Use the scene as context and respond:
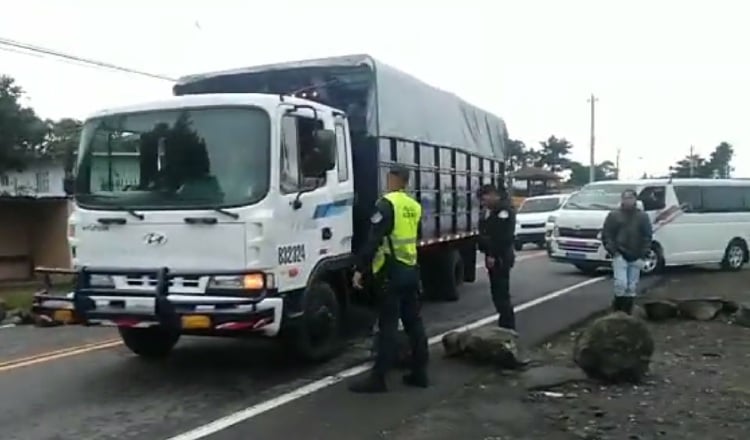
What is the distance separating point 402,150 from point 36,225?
610 inches

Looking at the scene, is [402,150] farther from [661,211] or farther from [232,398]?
[661,211]

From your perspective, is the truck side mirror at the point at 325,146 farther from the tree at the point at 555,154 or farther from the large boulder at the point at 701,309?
the tree at the point at 555,154

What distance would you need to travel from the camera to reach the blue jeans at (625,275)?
452 inches

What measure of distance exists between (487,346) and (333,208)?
2013 mm

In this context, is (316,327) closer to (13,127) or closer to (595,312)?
(595,312)

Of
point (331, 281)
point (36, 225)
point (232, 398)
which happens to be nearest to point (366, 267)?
point (331, 281)

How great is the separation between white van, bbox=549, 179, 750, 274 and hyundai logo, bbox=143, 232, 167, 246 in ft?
37.2

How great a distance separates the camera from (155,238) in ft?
25.1

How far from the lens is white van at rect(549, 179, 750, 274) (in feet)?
58.3

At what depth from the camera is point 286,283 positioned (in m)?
7.86

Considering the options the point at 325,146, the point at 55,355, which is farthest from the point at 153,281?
the point at 55,355

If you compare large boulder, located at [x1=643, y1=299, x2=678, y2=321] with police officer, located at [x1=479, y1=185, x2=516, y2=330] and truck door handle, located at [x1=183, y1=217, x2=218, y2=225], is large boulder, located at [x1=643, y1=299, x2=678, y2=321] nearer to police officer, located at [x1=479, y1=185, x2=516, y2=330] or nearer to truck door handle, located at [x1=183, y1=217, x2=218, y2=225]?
police officer, located at [x1=479, y1=185, x2=516, y2=330]

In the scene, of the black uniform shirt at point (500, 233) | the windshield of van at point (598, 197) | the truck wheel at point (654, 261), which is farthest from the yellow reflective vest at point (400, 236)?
the truck wheel at point (654, 261)

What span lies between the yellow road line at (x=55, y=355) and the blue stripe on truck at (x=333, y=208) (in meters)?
3.19
